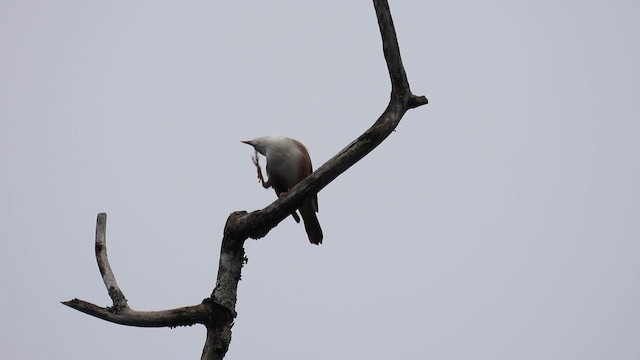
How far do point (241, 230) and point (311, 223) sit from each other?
2283 millimetres

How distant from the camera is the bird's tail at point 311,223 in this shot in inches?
262

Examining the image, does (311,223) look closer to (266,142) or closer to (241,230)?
(266,142)

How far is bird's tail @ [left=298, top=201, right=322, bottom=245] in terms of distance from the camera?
6.64 m

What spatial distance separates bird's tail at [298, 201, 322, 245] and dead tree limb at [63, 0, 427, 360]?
2034 mm

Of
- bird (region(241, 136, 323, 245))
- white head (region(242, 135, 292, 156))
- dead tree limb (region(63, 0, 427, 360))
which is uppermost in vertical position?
white head (region(242, 135, 292, 156))

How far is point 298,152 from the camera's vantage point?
257 inches

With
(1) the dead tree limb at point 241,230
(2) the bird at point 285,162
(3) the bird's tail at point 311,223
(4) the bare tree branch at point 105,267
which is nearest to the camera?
(1) the dead tree limb at point 241,230

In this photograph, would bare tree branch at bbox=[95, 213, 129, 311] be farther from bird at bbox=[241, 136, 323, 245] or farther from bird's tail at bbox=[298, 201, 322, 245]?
bird's tail at bbox=[298, 201, 322, 245]

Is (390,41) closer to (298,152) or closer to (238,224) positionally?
(238,224)

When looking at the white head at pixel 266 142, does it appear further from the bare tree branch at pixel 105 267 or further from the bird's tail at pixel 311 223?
the bare tree branch at pixel 105 267

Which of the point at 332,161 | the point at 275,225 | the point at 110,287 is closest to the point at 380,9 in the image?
the point at 332,161

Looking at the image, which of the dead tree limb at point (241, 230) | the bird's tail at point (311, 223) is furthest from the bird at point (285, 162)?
the dead tree limb at point (241, 230)

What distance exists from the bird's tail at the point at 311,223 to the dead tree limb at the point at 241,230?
203 centimetres

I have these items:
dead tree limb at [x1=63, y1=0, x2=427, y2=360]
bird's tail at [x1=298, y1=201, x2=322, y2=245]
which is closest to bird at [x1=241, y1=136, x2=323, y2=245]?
bird's tail at [x1=298, y1=201, x2=322, y2=245]
